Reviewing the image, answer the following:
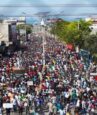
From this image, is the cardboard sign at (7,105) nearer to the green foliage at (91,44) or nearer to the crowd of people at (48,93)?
the crowd of people at (48,93)

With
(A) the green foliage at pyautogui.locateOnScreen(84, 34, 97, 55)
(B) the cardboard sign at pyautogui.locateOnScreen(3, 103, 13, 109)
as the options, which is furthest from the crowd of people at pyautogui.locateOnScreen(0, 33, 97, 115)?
(A) the green foliage at pyautogui.locateOnScreen(84, 34, 97, 55)

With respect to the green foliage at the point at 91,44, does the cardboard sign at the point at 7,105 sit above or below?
above

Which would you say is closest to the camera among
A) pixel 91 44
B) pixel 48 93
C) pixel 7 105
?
pixel 7 105

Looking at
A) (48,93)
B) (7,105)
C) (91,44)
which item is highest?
(7,105)

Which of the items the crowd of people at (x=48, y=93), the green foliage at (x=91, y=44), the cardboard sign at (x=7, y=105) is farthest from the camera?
the green foliage at (x=91, y=44)

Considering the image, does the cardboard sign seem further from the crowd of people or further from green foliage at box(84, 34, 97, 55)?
green foliage at box(84, 34, 97, 55)

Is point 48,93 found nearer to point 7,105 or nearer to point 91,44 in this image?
point 7,105

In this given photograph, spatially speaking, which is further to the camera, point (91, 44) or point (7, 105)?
point (91, 44)

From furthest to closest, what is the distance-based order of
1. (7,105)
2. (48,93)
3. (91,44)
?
1. (91,44)
2. (48,93)
3. (7,105)

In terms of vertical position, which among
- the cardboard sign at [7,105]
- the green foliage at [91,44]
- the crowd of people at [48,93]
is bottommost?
the green foliage at [91,44]

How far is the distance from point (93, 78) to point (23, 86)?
796 centimetres

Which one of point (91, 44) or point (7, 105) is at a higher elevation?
point (7, 105)

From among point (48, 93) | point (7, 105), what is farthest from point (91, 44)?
point (7, 105)

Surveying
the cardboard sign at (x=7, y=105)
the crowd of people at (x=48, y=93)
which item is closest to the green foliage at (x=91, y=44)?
the crowd of people at (x=48, y=93)
